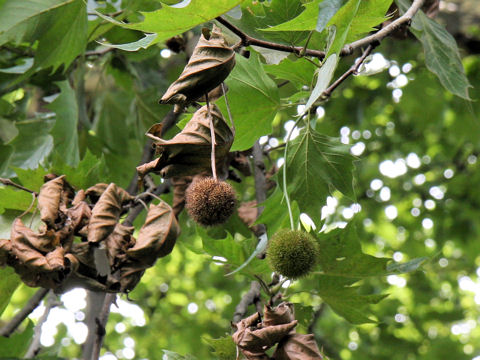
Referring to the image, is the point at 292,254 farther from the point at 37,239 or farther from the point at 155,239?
the point at 37,239

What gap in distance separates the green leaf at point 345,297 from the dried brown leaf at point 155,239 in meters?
0.55

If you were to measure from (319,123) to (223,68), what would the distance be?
2.58 metres

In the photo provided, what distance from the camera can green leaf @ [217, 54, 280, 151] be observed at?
163 cm

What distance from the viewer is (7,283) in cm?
166

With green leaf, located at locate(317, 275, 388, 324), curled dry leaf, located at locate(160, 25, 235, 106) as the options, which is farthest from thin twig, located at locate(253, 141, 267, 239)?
curled dry leaf, located at locate(160, 25, 235, 106)

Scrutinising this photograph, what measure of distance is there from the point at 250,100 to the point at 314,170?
10.7 inches

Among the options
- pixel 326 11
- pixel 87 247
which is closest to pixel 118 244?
pixel 87 247

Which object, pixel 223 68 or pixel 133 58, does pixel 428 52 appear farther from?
pixel 133 58

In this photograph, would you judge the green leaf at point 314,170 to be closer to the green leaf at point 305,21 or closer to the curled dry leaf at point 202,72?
the green leaf at point 305,21

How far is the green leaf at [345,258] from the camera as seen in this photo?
5.51 ft

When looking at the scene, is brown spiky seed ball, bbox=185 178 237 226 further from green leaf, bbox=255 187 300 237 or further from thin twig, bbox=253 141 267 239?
thin twig, bbox=253 141 267 239

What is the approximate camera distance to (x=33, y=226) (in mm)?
1534

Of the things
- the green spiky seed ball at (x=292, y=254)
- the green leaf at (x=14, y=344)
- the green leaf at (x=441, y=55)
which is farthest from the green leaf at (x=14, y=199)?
the green leaf at (x=441, y=55)

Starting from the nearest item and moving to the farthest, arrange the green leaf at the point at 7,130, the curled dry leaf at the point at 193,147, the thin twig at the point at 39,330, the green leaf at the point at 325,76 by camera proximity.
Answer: the green leaf at the point at 325,76
the curled dry leaf at the point at 193,147
the thin twig at the point at 39,330
the green leaf at the point at 7,130
